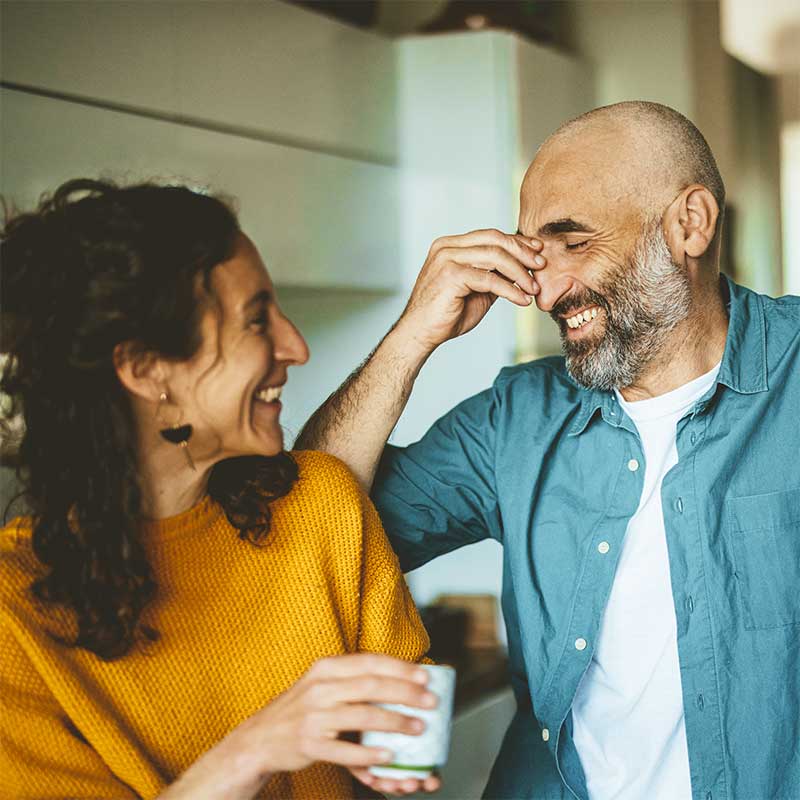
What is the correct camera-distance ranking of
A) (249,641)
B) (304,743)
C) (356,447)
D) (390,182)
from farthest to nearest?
(390,182) < (356,447) < (249,641) < (304,743)

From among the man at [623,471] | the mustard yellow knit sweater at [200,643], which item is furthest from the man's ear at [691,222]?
the mustard yellow knit sweater at [200,643]

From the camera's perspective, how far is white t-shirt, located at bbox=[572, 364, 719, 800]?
143cm

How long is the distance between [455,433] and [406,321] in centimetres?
18

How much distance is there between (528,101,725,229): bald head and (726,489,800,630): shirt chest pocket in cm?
43

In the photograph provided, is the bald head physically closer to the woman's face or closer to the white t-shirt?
the white t-shirt

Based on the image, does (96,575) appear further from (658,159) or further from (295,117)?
(295,117)

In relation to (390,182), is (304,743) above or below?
below

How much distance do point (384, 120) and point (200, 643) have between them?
1.94 m

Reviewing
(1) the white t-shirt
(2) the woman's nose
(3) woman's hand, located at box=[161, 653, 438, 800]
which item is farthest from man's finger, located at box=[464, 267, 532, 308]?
(3) woman's hand, located at box=[161, 653, 438, 800]

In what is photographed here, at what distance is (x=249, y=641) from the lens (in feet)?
4.03

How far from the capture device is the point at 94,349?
3.69 ft

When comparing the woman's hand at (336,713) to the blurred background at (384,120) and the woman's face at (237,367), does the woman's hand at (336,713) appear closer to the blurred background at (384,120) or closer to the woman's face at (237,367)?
the woman's face at (237,367)

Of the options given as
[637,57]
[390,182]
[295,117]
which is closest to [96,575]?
[295,117]

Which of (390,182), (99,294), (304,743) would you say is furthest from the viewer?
(390,182)
